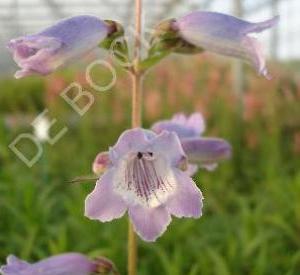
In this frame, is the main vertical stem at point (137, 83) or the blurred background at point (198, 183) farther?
the blurred background at point (198, 183)

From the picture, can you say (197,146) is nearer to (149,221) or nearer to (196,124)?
(196,124)

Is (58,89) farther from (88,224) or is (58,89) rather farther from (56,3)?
(56,3)

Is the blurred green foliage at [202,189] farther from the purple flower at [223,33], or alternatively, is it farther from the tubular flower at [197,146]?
the purple flower at [223,33]

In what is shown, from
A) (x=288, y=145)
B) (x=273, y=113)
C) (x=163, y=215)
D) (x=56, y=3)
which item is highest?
(x=163, y=215)

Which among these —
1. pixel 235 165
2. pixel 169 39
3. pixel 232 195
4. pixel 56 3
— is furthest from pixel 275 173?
pixel 56 3

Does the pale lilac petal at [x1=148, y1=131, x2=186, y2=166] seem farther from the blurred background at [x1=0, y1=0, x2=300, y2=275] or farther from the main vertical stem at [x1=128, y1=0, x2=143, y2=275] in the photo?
the blurred background at [x1=0, y1=0, x2=300, y2=275]

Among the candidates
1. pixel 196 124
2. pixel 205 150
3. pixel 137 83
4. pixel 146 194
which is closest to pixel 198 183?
pixel 196 124

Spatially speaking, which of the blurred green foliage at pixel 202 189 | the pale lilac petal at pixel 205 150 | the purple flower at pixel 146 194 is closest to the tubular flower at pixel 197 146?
the pale lilac petal at pixel 205 150
